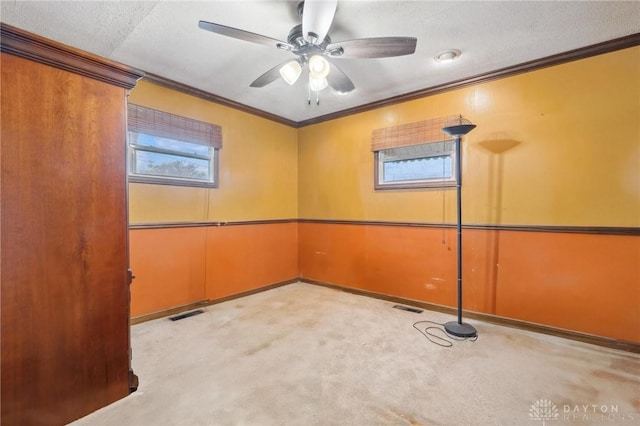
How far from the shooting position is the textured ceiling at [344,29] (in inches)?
75.8

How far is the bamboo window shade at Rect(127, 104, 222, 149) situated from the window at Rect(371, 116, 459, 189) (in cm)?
195

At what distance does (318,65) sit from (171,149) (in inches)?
77.6

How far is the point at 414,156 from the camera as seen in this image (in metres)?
3.44

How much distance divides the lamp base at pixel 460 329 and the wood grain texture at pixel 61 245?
250 centimetres

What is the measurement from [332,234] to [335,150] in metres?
1.18

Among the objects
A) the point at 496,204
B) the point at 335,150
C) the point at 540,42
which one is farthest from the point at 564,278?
the point at 335,150

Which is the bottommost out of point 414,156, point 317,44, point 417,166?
point 417,166

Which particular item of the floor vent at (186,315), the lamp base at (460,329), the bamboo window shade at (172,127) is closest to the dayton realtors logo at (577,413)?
the lamp base at (460,329)

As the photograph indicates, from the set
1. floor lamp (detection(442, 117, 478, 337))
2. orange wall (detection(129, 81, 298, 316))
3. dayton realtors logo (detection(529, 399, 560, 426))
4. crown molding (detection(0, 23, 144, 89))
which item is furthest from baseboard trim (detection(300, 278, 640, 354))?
crown molding (detection(0, 23, 144, 89))

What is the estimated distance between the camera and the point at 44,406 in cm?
145

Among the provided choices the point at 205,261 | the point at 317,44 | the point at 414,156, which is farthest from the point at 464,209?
the point at 205,261

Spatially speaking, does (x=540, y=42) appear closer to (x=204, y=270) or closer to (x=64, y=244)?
(x=64, y=244)

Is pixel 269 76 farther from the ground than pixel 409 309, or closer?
farther from the ground

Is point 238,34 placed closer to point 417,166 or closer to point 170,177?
point 170,177
